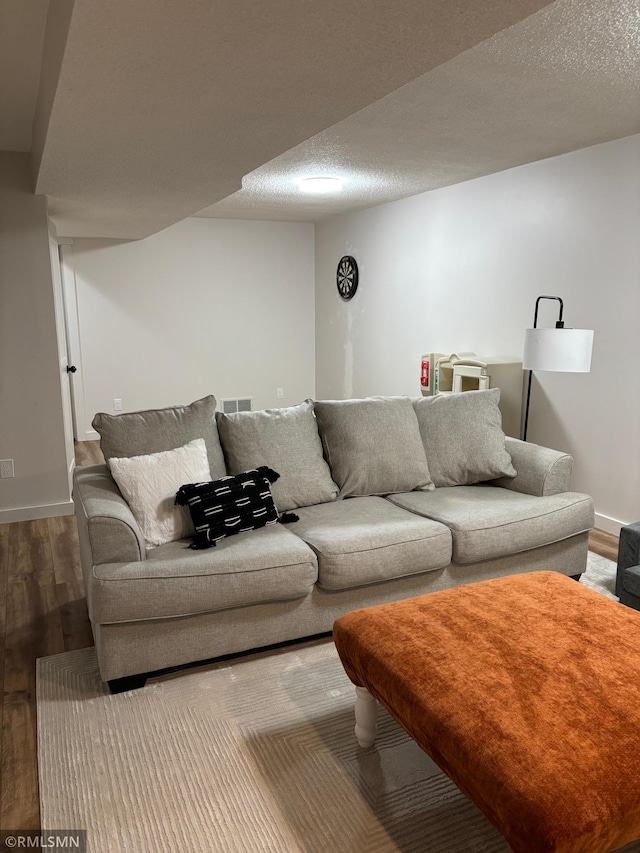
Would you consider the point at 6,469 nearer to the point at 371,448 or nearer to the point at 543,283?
the point at 371,448

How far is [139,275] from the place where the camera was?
23.4 feet

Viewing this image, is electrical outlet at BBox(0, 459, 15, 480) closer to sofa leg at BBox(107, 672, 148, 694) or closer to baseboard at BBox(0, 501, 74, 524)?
baseboard at BBox(0, 501, 74, 524)

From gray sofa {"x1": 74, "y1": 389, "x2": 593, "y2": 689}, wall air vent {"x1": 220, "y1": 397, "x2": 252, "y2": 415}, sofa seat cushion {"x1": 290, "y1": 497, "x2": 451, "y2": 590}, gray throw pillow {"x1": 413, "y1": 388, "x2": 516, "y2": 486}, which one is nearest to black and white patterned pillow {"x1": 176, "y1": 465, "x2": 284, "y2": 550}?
gray sofa {"x1": 74, "y1": 389, "x2": 593, "y2": 689}

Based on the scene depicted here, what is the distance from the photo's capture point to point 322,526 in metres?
2.87

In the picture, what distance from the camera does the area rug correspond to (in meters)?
1.77

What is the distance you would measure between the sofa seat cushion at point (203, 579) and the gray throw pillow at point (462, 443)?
113 centimetres

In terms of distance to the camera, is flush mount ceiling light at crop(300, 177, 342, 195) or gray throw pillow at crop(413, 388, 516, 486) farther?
flush mount ceiling light at crop(300, 177, 342, 195)

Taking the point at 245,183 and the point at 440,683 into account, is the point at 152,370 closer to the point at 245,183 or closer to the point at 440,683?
the point at 245,183

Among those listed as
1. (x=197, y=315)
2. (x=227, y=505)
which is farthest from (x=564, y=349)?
(x=197, y=315)

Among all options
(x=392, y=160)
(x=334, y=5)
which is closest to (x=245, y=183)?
(x=392, y=160)

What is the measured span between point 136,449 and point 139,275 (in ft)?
15.5

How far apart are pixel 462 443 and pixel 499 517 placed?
1.98 ft

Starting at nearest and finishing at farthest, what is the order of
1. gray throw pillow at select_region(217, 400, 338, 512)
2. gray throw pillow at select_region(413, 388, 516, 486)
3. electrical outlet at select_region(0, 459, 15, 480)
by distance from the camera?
gray throw pillow at select_region(217, 400, 338, 512) < gray throw pillow at select_region(413, 388, 516, 486) < electrical outlet at select_region(0, 459, 15, 480)

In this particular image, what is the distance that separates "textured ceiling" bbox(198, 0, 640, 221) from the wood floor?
2.43 m
